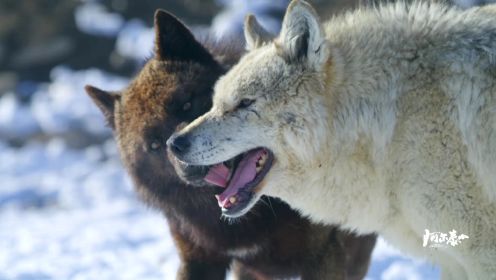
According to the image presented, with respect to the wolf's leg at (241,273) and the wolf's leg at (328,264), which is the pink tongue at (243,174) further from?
the wolf's leg at (241,273)

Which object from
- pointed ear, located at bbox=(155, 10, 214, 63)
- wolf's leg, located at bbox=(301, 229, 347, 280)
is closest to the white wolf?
wolf's leg, located at bbox=(301, 229, 347, 280)

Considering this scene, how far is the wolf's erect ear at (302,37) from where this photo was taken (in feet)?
13.2

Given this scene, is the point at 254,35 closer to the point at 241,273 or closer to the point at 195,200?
the point at 195,200

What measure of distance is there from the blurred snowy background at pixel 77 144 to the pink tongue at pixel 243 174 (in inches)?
90.7

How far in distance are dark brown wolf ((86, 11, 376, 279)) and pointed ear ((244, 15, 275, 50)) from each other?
1.42 ft

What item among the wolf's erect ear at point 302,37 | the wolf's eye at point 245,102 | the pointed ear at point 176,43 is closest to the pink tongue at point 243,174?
the wolf's eye at point 245,102

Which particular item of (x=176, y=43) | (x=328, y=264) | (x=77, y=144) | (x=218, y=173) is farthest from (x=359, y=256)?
(x=77, y=144)

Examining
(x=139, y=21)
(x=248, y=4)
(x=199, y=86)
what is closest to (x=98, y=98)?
(x=199, y=86)

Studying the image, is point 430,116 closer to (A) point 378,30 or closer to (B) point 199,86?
(A) point 378,30

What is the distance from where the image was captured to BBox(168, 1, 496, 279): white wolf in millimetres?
3863

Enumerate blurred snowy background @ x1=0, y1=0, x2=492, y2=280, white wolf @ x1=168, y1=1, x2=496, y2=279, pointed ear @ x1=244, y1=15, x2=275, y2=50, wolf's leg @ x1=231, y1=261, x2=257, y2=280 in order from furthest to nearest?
blurred snowy background @ x1=0, y1=0, x2=492, y2=280
wolf's leg @ x1=231, y1=261, x2=257, y2=280
pointed ear @ x1=244, y1=15, x2=275, y2=50
white wolf @ x1=168, y1=1, x2=496, y2=279

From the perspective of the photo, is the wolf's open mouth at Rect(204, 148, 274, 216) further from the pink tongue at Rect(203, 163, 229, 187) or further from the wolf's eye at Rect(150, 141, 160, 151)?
the wolf's eye at Rect(150, 141, 160, 151)

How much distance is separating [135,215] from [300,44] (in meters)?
5.88

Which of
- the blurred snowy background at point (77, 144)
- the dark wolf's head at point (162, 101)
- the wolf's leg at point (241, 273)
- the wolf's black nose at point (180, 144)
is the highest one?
the blurred snowy background at point (77, 144)
